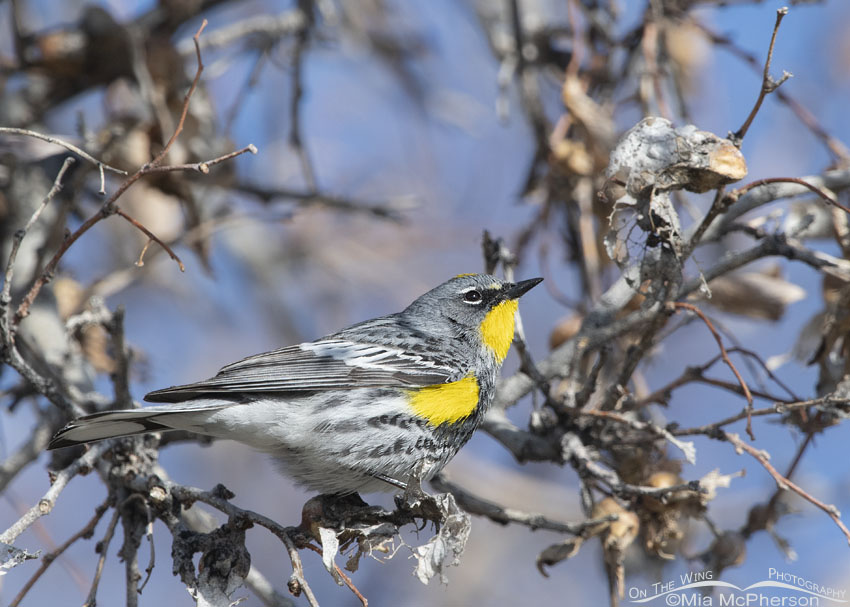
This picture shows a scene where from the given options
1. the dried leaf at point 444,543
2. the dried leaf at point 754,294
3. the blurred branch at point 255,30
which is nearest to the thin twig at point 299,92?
the blurred branch at point 255,30

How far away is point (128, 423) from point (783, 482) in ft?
8.50

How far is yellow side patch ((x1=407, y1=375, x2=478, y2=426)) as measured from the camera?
3.89 meters

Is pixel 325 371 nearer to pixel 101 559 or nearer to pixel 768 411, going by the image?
pixel 101 559

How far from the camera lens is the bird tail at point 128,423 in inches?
124

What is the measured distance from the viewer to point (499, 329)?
186 inches

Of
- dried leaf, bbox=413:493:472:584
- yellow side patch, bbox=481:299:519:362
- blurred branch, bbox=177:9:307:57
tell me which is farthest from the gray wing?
blurred branch, bbox=177:9:307:57

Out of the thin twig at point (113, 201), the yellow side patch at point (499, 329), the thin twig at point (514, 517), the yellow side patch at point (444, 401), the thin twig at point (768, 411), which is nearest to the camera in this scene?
the thin twig at point (113, 201)

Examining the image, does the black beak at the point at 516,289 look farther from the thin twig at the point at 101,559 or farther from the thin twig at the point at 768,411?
the thin twig at the point at 101,559

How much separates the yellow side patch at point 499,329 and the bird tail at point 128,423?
161 centimetres

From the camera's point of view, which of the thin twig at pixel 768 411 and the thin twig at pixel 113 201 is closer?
the thin twig at pixel 113 201

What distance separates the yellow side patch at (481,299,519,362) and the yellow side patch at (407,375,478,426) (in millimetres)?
596

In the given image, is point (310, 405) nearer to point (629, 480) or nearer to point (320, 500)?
point (320, 500)

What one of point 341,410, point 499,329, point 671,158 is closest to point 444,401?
point 341,410

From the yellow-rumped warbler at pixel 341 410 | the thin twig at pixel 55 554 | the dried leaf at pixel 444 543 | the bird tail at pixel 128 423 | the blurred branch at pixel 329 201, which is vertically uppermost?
the blurred branch at pixel 329 201
